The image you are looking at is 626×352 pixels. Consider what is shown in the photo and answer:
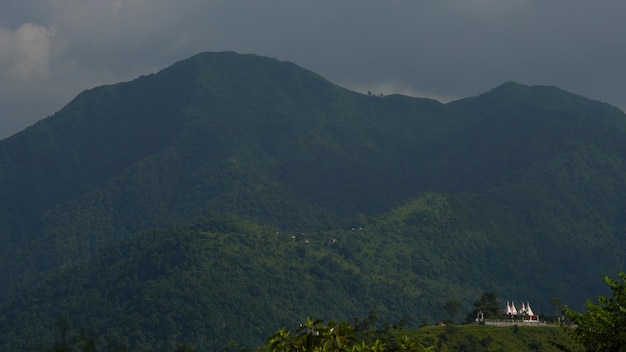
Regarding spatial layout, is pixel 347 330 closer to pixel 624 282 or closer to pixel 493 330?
pixel 624 282

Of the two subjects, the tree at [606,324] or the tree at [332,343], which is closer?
the tree at [332,343]

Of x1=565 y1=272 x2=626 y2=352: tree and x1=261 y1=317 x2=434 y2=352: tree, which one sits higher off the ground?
x1=261 y1=317 x2=434 y2=352: tree

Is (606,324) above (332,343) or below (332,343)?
below

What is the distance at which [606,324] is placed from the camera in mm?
59969

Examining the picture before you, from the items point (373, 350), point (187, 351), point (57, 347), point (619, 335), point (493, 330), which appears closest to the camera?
point (57, 347)

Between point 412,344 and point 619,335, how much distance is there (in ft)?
40.0

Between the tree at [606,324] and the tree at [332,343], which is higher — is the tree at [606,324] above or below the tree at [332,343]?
below

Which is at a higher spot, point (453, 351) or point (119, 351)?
point (119, 351)

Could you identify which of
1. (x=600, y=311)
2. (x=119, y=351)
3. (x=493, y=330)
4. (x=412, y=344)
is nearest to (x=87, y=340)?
(x=119, y=351)

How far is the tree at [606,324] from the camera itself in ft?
196

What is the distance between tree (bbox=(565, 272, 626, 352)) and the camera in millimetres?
59719

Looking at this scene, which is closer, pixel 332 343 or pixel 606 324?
pixel 332 343

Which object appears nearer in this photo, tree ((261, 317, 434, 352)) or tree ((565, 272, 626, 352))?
tree ((261, 317, 434, 352))

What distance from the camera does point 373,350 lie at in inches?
2125
